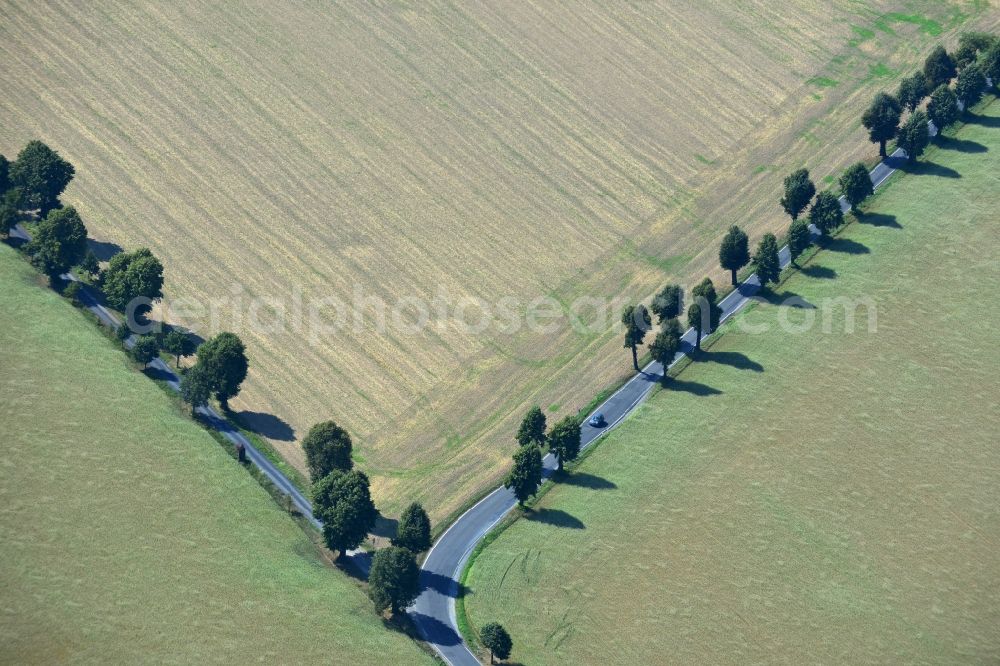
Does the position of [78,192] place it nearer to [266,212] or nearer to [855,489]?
[266,212]

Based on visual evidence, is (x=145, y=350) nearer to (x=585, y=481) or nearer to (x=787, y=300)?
(x=585, y=481)

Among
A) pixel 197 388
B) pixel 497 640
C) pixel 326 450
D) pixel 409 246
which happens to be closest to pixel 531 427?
pixel 326 450

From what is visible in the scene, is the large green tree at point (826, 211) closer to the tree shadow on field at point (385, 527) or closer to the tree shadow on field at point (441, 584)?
the tree shadow on field at point (385, 527)

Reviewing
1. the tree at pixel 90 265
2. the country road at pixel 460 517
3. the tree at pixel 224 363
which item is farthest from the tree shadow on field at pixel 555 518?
the tree at pixel 90 265

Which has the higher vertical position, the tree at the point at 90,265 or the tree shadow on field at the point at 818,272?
the tree shadow on field at the point at 818,272

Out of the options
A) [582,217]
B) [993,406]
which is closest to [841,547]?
[993,406]
